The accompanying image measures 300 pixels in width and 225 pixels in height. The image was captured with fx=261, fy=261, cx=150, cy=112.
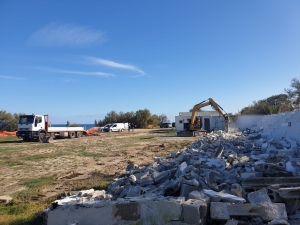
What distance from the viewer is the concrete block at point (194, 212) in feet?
12.9

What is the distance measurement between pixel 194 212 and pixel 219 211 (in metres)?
0.41

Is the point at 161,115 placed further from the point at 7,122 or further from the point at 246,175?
the point at 246,175

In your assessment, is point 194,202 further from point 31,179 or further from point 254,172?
point 31,179

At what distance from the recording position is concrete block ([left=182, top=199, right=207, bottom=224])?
394cm

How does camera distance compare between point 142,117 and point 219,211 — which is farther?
point 142,117

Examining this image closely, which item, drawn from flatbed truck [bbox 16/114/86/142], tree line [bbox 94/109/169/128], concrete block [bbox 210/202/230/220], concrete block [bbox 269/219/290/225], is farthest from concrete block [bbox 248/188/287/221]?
tree line [bbox 94/109/169/128]

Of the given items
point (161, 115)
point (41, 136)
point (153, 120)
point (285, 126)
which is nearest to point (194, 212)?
point (285, 126)

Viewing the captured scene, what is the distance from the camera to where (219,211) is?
4.03m

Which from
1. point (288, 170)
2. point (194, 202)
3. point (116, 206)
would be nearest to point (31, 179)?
point (116, 206)

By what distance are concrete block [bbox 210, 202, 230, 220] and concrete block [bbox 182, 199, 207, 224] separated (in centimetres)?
15

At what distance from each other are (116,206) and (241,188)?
227 centimetres

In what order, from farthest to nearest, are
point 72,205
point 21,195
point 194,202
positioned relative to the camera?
point 21,195 < point 72,205 < point 194,202

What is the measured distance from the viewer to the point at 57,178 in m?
9.05

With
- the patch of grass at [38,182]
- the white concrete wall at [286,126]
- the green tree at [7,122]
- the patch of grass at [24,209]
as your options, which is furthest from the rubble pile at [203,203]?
the green tree at [7,122]
